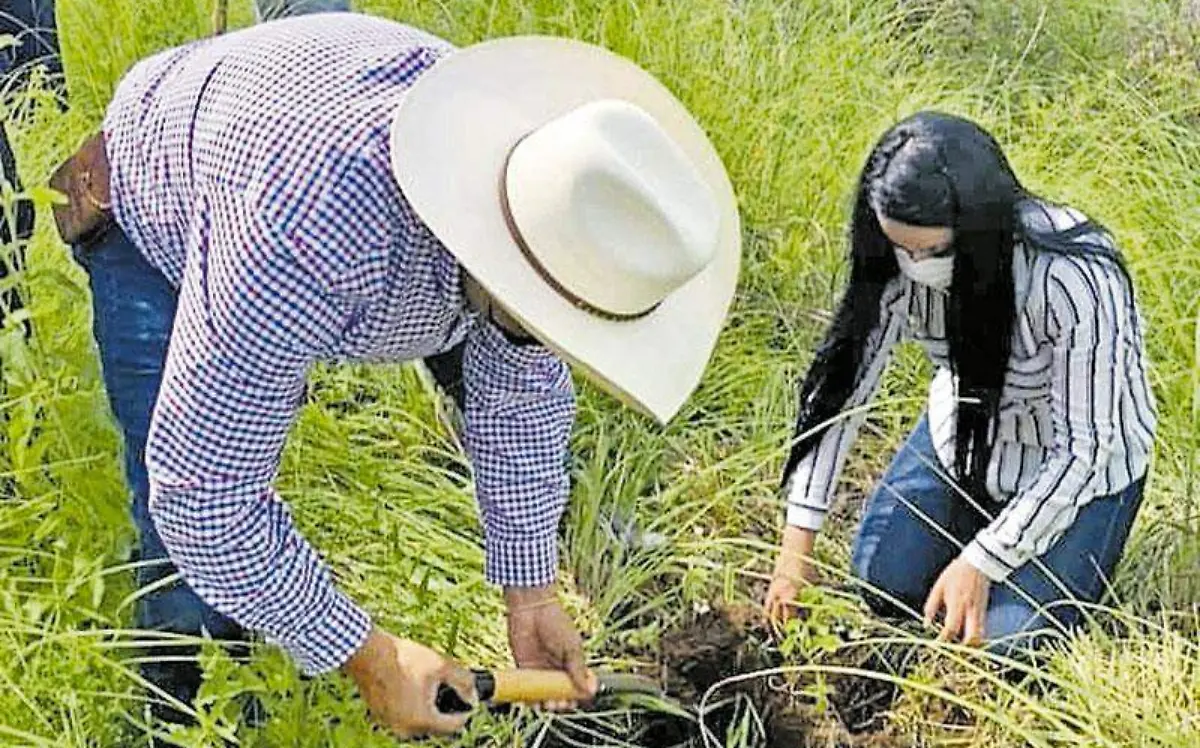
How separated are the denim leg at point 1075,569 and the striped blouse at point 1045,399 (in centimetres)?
4

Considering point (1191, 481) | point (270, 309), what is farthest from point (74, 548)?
point (1191, 481)

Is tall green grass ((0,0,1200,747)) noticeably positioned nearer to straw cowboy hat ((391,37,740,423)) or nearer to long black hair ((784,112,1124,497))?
long black hair ((784,112,1124,497))

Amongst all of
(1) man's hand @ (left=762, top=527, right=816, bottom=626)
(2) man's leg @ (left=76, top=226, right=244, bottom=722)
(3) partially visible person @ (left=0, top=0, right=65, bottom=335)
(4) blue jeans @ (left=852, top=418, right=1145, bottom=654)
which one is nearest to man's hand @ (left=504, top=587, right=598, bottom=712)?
(2) man's leg @ (left=76, top=226, right=244, bottom=722)

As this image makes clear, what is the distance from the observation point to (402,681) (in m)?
1.71

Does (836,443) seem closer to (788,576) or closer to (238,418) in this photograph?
(788,576)

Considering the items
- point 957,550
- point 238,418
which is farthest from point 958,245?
point 238,418

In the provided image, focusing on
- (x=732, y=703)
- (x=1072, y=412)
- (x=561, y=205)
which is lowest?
(x=732, y=703)

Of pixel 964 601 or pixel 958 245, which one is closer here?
pixel 958 245

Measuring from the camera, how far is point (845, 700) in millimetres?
2336

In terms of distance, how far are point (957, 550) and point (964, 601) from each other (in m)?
0.29

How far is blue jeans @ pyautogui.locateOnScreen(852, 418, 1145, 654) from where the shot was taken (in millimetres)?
2338

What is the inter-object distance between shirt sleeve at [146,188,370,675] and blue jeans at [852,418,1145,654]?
1041 millimetres

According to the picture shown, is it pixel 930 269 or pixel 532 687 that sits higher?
pixel 930 269

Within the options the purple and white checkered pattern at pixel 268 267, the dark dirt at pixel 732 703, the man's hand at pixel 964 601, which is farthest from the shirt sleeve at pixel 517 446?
the man's hand at pixel 964 601
